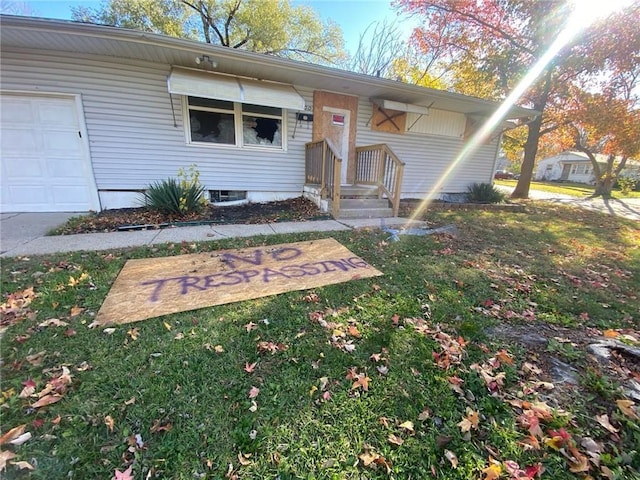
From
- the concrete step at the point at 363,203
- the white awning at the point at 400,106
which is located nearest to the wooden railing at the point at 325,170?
the concrete step at the point at 363,203

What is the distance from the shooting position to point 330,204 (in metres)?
6.22

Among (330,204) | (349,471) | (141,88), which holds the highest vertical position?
(141,88)

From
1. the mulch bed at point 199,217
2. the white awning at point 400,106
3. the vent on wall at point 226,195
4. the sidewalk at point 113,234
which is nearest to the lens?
the sidewalk at point 113,234

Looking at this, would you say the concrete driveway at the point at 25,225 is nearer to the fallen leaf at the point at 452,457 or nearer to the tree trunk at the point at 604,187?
the fallen leaf at the point at 452,457

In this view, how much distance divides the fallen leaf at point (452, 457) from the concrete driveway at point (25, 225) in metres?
5.35

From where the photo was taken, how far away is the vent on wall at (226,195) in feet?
22.8

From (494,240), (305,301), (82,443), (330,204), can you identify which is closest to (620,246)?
(494,240)

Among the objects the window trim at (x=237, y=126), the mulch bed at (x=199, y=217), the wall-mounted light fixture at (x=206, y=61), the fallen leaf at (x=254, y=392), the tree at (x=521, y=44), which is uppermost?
the tree at (x=521, y=44)

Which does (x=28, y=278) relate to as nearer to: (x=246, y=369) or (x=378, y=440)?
(x=246, y=369)

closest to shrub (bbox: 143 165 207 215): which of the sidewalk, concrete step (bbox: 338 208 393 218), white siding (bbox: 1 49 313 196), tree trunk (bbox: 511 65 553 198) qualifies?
the sidewalk

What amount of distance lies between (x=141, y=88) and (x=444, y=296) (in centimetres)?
698

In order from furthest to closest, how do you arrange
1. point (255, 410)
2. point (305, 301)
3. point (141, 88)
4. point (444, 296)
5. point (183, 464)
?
point (141, 88)
point (444, 296)
point (305, 301)
point (255, 410)
point (183, 464)

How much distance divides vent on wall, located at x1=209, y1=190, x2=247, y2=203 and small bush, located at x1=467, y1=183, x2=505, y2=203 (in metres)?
7.82

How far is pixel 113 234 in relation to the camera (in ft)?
14.7
